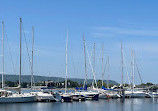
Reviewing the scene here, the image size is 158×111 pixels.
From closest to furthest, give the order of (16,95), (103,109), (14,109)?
(14,109) → (103,109) → (16,95)

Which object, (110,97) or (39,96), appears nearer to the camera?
(39,96)

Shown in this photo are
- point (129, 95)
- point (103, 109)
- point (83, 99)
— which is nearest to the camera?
point (103, 109)

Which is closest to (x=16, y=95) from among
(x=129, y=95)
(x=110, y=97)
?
(x=110, y=97)

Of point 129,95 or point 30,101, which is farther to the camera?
point 129,95

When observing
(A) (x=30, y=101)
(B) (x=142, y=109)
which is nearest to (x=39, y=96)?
(A) (x=30, y=101)

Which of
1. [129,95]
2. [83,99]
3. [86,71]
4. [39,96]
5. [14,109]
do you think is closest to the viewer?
[14,109]

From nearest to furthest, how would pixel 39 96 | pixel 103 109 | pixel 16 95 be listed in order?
pixel 103 109, pixel 16 95, pixel 39 96

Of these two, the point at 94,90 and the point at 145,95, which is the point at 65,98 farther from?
the point at 145,95

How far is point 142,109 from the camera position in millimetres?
60188

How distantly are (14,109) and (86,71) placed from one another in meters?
30.8

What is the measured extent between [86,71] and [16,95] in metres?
22.9

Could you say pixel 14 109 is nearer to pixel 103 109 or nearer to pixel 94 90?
pixel 103 109

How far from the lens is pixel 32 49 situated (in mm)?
72812

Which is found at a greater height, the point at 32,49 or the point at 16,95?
the point at 32,49
